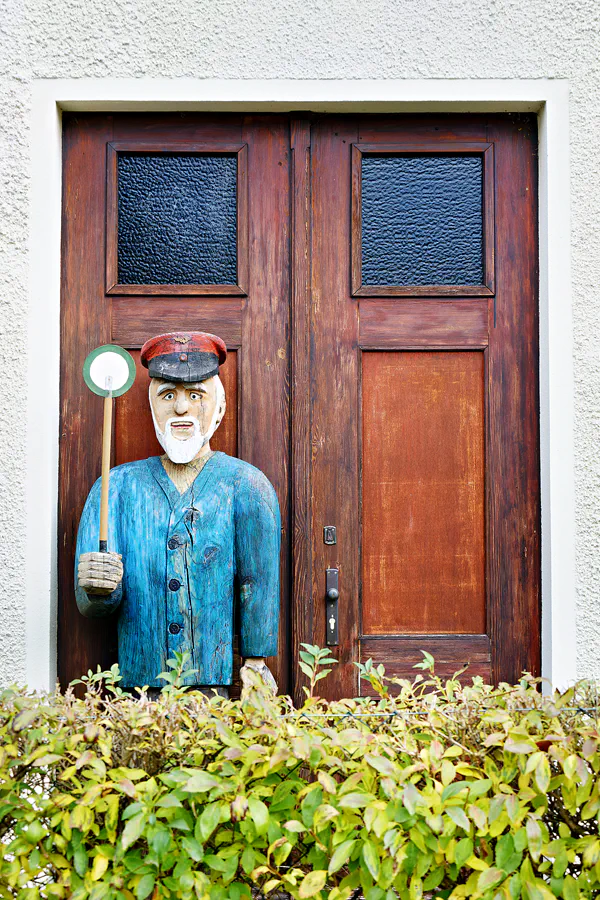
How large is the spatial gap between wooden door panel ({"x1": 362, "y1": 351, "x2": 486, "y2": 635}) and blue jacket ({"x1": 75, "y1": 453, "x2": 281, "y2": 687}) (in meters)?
0.52

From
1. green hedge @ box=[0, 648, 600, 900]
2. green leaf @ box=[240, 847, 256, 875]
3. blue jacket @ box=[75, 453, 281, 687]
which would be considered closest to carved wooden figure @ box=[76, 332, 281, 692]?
blue jacket @ box=[75, 453, 281, 687]

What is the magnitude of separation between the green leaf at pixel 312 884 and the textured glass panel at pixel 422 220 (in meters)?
2.22

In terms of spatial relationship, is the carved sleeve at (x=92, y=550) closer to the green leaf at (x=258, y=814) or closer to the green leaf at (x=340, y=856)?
the green leaf at (x=258, y=814)

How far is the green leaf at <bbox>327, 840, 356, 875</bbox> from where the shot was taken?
6.17 feet

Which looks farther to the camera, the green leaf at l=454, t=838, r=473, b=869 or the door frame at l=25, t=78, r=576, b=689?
the door frame at l=25, t=78, r=576, b=689

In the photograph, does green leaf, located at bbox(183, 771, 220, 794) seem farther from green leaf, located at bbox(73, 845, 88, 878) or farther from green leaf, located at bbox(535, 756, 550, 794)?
green leaf, located at bbox(535, 756, 550, 794)

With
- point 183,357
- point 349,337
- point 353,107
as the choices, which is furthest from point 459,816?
point 353,107

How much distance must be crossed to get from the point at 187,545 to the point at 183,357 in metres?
0.68

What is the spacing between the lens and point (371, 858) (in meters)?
1.90

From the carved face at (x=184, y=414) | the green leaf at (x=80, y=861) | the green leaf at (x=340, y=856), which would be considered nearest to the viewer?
the green leaf at (x=340, y=856)

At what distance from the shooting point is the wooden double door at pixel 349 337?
10.6ft

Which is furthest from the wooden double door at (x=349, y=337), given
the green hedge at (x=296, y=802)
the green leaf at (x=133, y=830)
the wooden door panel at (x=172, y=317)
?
the green leaf at (x=133, y=830)

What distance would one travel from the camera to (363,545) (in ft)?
10.6

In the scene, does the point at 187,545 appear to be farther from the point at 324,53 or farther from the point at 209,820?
the point at 324,53
